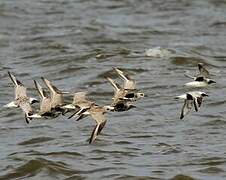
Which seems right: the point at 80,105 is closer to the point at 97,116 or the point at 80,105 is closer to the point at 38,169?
the point at 97,116

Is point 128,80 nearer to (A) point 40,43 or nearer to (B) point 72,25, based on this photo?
(A) point 40,43

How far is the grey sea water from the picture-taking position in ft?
49.1

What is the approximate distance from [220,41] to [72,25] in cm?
541

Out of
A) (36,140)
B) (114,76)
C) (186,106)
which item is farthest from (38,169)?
(114,76)

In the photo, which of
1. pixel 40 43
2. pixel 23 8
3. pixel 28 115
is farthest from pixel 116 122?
pixel 23 8

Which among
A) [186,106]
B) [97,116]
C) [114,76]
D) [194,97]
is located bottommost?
[114,76]

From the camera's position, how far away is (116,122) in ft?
58.0

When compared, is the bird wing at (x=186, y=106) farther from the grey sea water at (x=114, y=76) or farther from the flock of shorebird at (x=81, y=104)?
the grey sea water at (x=114, y=76)

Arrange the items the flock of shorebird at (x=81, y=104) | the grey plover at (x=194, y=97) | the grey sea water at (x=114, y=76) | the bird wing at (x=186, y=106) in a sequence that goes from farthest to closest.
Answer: the bird wing at (x=186, y=106), the grey plover at (x=194, y=97), the grey sea water at (x=114, y=76), the flock of shorebird at (x=81, y=104)

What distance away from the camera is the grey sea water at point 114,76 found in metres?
15.0

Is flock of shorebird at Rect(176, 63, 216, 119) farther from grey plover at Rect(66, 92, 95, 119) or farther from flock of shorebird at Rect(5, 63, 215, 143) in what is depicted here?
grey plover at Rect(66, 92, 95, 119)

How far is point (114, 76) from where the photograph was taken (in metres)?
21.6

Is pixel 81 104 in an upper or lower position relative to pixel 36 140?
upper

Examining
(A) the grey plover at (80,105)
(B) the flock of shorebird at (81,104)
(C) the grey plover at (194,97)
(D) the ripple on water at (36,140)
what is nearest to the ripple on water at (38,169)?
(B) the flock of shorebird at (81,104)
